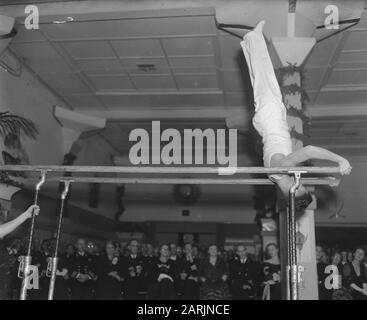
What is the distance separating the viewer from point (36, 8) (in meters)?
5.21

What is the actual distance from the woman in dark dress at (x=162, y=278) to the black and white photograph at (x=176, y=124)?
0.02 meters

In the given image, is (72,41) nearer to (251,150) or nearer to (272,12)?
(272,12)

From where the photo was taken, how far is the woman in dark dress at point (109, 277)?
582 centimetres

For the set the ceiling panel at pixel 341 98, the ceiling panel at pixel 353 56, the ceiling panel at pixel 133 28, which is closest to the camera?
the ceiling panel at pixel 133 28

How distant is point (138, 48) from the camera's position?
633cm

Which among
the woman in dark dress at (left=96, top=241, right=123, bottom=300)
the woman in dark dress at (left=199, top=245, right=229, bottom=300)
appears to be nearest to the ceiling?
the woman in dark dress at (left=199, top=245, right=229, bottom=300)

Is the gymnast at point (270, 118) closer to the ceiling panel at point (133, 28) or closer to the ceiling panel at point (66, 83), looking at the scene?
the ceiling panel at point (133, 28)

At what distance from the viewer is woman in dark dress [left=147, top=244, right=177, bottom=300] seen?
5.59 m

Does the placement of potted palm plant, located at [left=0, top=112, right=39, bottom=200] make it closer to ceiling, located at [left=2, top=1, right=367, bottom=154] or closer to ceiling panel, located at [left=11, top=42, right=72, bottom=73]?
ceiling panel, located at [left=11, top=42, right=72, bottom=73]

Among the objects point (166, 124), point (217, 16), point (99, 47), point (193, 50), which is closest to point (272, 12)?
point (217, 16)

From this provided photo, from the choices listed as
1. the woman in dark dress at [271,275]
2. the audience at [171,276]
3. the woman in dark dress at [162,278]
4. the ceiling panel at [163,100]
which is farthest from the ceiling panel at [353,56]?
the woman in dark dress at [162,278]

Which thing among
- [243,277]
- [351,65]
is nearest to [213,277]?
[243,277]

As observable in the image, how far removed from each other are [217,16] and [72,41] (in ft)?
7.74

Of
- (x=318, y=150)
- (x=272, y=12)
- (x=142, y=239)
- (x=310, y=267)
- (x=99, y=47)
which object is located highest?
(x=99, y=47)
